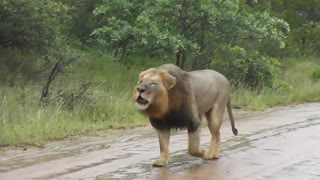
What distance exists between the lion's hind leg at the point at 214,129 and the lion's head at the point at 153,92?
1757 mm

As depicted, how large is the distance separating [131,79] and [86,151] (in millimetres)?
9816

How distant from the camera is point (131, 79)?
70.1ft

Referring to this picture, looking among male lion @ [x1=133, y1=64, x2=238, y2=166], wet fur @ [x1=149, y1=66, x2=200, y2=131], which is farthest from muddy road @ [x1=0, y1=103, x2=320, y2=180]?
wet fur @ [x1=149, y1=66, x2=200, y2=131]

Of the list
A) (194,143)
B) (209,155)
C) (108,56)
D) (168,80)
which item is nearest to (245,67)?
(108,56)

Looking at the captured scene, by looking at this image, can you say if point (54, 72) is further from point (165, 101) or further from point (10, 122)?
point (165, 101)

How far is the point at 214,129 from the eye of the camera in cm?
1115

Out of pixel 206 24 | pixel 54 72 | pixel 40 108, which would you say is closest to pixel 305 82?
pixel 206 24

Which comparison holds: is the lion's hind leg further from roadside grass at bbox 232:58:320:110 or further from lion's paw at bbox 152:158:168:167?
roadside grass at bbox 232:58:320:110

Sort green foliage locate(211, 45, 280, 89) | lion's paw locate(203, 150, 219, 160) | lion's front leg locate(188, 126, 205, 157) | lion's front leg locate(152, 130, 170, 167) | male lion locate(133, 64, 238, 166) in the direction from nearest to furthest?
male lion locate(133, 64, 238, 166) → lion's front leg locate(152, 130, 170, 167) → lion's front leg locate(188, 126, 205, 157) → lion's paw locate(203, 150, 219, 160) → green foliage locate(211, 45, 280, 89)

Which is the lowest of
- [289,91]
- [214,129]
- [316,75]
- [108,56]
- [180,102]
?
[214,129]

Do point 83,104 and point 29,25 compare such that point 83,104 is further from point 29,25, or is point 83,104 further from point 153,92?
point 153,92

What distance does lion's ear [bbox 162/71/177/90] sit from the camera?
31.1ft

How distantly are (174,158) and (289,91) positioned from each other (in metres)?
15.1

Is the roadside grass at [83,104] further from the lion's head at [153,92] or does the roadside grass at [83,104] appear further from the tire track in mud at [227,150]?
the lion's head at [153,92]
